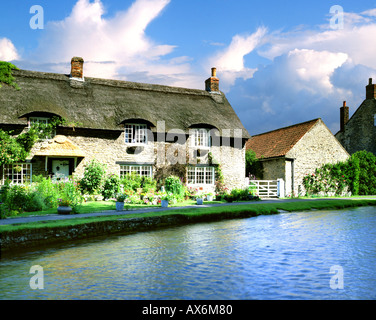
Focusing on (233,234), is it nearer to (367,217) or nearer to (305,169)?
(367,217)

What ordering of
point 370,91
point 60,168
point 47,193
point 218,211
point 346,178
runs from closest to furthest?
point 218,211
point 47,193
point 60,168
point 346,178
point 370,91

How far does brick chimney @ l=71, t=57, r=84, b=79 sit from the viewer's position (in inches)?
985

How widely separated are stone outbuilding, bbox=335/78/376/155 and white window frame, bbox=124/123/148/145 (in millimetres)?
23668

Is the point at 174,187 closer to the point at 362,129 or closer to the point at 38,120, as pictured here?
the point at 38,120

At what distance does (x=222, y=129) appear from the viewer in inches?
999

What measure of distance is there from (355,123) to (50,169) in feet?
97.8

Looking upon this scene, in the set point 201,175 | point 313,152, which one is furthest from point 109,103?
point 313,152

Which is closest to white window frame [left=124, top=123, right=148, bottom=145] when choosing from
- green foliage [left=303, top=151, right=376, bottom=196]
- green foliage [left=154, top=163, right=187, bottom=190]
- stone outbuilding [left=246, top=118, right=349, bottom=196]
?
green foliage [left=154, top=163, right=187, bottom=190]

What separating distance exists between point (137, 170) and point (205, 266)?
15994 mm

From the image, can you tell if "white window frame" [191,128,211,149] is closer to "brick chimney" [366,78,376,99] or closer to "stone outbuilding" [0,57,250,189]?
"stone outbuilding" [0,57,250,189]

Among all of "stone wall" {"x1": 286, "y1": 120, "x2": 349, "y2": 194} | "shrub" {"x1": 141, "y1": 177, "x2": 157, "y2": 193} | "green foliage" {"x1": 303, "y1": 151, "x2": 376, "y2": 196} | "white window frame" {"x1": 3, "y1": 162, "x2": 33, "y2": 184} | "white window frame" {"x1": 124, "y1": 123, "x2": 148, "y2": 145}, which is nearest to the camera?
"white window frame" {"x1": 3, "y1": 162, "x2": 33, "y2": 184}

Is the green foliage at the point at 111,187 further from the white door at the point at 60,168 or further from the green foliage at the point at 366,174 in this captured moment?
the green foliage at the point at 366,174

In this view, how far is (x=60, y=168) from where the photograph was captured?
70.9ft
